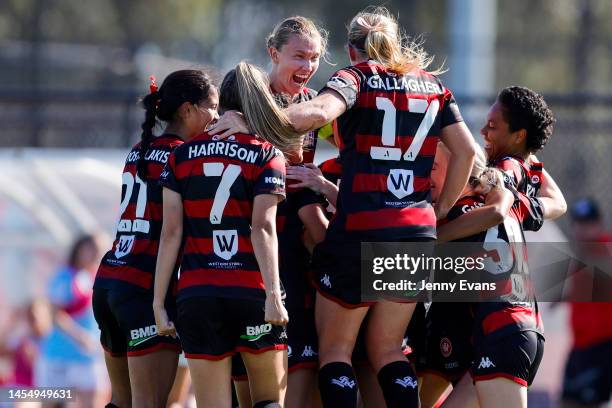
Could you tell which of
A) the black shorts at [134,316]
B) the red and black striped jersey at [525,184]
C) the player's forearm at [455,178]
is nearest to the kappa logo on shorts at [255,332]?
the black shorts at [134,316]

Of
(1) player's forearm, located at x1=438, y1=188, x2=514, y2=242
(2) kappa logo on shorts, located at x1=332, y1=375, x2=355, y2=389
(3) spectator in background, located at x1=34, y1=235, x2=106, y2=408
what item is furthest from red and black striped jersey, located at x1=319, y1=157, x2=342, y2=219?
(3) spectator in background, located at x1=34, y1=235, x2=106, y2=408

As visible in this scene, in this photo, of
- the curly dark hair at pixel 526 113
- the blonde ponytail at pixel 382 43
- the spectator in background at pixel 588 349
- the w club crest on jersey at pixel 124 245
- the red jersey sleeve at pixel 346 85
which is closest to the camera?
the red jersey sleeve at pixel 346 85

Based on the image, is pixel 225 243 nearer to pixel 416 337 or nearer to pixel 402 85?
pixel 402 85

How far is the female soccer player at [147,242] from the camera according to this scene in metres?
5.70

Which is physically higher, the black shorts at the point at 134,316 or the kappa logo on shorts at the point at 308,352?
the black shorts at the point at 134,316

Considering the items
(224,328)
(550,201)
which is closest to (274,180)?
(224,328)

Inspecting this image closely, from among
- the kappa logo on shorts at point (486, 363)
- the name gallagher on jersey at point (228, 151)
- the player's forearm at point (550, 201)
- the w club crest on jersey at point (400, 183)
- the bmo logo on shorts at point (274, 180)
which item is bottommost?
the kappa logo on shorts at point (486, 363)

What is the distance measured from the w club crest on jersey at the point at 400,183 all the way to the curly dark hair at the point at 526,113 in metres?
0.77

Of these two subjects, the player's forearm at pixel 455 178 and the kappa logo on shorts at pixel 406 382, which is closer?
the kappa logo on shorts at pixel 406 382

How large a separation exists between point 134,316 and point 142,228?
0.44 meters

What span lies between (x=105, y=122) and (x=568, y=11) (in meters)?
19.7

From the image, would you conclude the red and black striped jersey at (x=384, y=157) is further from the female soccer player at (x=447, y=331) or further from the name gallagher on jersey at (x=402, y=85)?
the female soccer player at (x=447, y=331)

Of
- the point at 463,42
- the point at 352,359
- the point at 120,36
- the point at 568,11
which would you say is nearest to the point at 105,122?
the point at 463,42

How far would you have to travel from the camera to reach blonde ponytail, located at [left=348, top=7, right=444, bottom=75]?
18.1 feet
